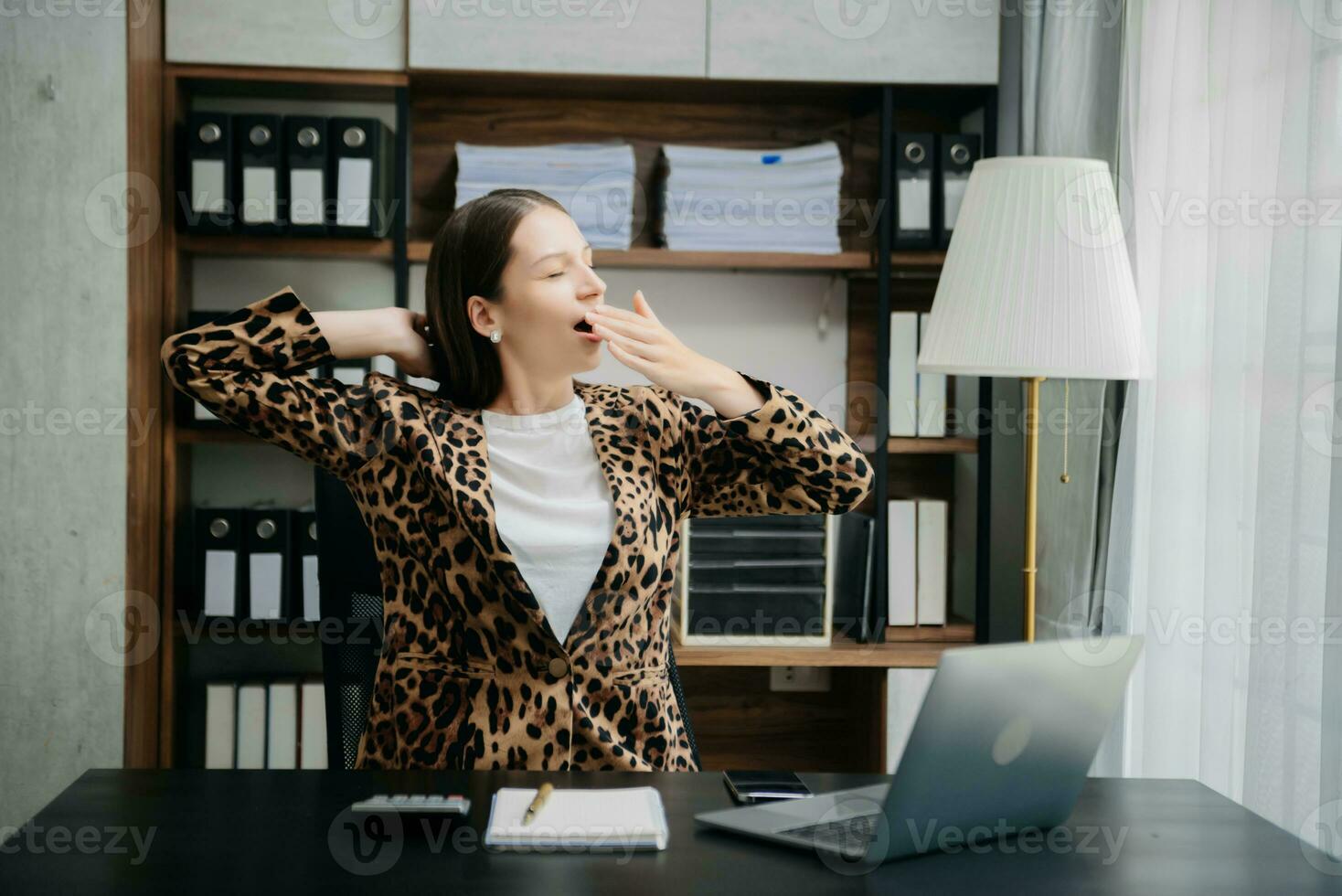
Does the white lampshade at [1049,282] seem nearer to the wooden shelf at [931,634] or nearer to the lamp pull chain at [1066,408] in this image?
the lamp pull chain at [1066,408]

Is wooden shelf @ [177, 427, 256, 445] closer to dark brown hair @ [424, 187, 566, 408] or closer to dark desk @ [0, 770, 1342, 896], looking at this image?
dark brown hair @ [424, 187, 566, 408]

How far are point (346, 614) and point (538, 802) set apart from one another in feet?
1.99

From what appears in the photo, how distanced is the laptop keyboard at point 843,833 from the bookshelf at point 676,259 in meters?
1.39

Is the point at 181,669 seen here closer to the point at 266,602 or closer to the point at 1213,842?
the point at 266,602

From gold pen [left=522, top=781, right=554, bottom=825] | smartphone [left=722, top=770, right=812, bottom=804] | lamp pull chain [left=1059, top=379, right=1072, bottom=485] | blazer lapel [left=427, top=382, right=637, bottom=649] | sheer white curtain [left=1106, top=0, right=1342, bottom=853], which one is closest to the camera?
gold pen [left=522, top=781, right=554, bottom=825]

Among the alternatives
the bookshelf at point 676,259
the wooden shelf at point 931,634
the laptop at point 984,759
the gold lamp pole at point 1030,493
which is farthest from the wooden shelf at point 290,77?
the laptop at point 984,759

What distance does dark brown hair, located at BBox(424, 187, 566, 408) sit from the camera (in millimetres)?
1591

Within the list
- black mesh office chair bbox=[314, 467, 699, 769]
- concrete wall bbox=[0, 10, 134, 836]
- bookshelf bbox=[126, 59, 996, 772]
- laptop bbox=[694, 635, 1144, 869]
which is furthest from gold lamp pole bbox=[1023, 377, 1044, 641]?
concrete wall bbox=[0, 10, 134, 836]

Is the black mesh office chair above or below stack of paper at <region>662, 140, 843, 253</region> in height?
below

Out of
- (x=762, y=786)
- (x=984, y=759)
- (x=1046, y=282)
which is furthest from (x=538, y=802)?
(x=1046, y=282)

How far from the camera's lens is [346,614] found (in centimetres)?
157

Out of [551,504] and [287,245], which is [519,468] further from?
[287,245]

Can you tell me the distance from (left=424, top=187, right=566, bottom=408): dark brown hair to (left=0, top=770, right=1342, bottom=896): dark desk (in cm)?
62

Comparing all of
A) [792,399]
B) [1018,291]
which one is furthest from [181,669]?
[1018,291]
